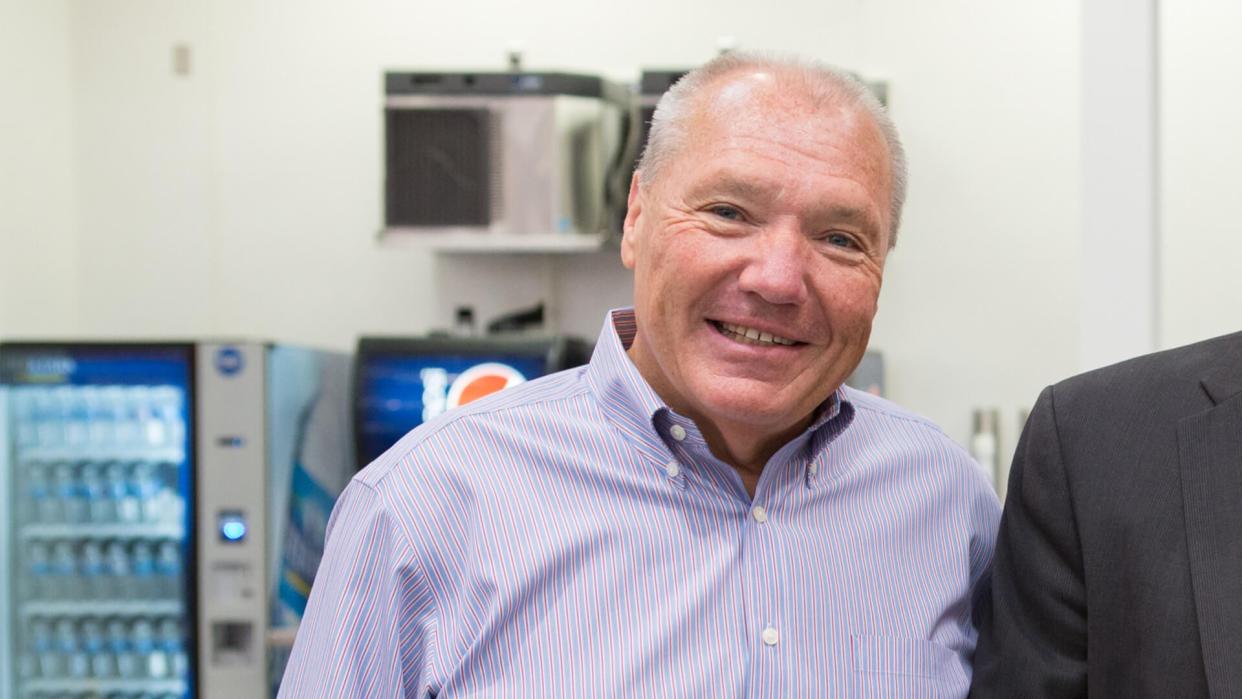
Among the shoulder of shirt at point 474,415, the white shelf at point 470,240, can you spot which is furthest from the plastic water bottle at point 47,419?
the shoulder of shirt at point 474,415

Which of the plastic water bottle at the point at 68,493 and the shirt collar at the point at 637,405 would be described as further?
the plastic water bottle at the point at 68,493

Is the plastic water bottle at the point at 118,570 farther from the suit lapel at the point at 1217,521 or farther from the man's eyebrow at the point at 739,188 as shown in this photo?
the suit lapel at the point at 1217,521

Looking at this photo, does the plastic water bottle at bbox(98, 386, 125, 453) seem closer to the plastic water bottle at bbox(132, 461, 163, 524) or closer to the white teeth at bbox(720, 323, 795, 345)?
the plastic water bottle at bbox(132, 461, 163, 524)

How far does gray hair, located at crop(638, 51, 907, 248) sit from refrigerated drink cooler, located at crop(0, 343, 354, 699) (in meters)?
2.55

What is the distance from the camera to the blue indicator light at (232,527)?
13.1ft

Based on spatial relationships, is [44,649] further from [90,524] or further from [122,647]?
[90,524]

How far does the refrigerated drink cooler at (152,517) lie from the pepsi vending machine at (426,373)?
0.75 ft

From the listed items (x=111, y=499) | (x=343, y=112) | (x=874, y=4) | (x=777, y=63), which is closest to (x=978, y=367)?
(x=874, y=4)

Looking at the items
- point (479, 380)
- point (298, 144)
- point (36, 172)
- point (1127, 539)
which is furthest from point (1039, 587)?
point (36, 172)

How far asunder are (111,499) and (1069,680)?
11.0 feet

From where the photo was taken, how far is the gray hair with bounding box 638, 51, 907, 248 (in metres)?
1.61

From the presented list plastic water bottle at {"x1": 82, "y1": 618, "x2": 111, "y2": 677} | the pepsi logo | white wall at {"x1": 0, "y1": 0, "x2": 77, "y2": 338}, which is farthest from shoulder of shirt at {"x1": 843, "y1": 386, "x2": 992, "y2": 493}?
white wall at {"x1": 0, "y1": 0, "x2": 77, "y2": 338}

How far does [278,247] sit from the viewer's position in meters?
4.90

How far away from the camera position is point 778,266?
150cm
